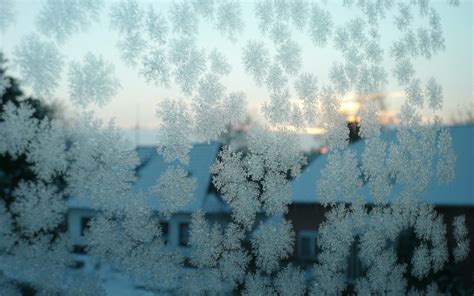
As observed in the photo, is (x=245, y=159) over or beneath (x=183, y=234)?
over

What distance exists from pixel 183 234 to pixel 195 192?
0.46ft

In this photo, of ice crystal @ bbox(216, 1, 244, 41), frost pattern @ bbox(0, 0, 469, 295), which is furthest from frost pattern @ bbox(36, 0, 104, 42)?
ice crystal @ bbox(216, 1, 244, 41)

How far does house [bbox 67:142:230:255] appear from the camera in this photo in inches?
54.7

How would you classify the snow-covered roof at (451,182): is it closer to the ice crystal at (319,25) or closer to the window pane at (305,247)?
the window pane at (305,247)

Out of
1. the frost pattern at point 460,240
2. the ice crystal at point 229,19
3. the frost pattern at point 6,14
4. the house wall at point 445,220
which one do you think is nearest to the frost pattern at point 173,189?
the house wall at point 445,220

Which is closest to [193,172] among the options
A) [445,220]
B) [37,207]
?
[37,207]

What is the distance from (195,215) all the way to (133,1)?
71 cm

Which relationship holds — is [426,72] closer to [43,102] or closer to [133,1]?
[133,1]

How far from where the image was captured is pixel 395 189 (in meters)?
1.75

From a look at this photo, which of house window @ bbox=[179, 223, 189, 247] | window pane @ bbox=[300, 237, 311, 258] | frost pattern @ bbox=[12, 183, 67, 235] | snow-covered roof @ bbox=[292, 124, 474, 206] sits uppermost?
snow-covered roof @ bbox=[292, 124, 474, 206]

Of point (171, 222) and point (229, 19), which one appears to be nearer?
point (171, 222)

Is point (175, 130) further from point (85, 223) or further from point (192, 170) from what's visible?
point (85, 223)

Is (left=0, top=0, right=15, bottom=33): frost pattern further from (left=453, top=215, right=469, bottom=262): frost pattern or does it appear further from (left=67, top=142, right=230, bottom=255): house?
(left=453, top=215, right=469, bottom=262): frost pattern

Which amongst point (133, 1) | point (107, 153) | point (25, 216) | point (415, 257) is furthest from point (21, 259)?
point (415, 257)
